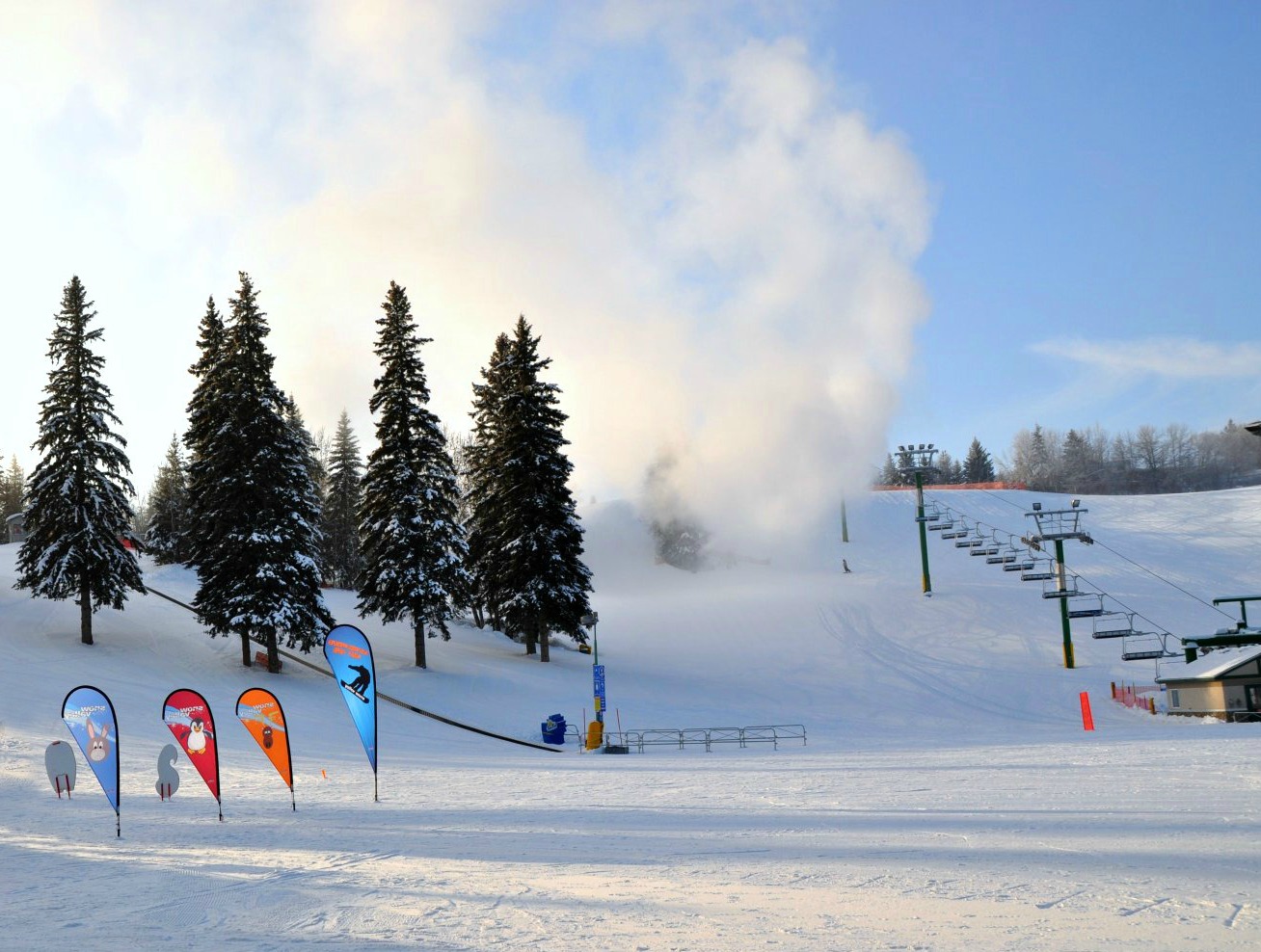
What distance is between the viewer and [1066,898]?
766 cm

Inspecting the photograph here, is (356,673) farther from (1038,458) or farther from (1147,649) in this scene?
(1038,458)

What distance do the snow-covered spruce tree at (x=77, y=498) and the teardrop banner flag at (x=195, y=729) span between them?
24999 millimetres

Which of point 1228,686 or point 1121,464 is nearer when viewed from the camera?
point 1228,686

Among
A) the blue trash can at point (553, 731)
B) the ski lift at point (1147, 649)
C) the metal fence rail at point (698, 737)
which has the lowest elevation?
the metal fence rail at point (698, 737)

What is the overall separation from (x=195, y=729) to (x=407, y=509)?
25.0 m

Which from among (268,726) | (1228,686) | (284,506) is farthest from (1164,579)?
(268,726)

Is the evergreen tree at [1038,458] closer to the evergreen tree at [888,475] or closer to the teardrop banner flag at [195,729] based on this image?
the evergreen tree at [888,475]

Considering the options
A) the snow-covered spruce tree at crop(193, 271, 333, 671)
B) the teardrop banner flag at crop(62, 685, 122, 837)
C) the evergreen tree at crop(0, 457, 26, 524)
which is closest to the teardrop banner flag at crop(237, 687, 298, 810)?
the teardrop banner flag at crop(62, 685, 122, 837)

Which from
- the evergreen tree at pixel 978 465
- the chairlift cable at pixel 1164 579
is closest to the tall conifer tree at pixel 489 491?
the chairlift cable at pixel 1164 579

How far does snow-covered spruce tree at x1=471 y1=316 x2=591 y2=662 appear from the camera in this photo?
42.1 m

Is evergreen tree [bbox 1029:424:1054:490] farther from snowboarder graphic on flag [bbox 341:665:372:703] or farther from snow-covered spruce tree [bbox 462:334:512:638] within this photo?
snowboarder graphic on flag [bbox 341:665:372:703]

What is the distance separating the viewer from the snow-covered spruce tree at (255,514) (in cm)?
3500

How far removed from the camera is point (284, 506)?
3681cm

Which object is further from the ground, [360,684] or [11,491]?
[11,491]
